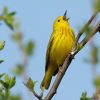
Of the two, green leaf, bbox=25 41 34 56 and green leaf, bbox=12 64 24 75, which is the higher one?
green leaf, bbox=25 41 34 56

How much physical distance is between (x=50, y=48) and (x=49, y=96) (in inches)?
263

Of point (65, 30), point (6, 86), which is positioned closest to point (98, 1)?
point (6, 86)

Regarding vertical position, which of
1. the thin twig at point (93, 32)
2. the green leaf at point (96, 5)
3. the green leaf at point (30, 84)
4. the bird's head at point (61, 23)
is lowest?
the bird's head at point (61, 23)

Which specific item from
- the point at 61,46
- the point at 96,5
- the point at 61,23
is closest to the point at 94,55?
the point at 96,5

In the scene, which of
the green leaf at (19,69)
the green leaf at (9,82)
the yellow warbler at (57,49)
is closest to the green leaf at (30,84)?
the green leaf at (9,82)

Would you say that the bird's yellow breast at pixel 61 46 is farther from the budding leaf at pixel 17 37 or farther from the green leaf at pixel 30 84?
the budding leaf at pixel 17 37

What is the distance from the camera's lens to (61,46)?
964 centimetres

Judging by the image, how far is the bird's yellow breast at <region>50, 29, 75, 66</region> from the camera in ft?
30.9

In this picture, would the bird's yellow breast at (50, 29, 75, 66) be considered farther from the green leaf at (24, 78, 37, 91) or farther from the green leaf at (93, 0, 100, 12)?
the green leaf at (93, 0, 100, 12)

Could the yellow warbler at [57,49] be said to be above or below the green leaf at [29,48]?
below

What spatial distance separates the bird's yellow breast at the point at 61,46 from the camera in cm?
943

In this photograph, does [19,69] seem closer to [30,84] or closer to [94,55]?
[94,55]

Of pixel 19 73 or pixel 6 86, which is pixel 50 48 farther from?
pixel 19 73

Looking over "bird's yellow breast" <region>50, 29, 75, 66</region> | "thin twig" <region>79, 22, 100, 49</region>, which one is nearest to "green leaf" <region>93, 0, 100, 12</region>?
"thin twig" <region>79, 22, 100, 49</region>
